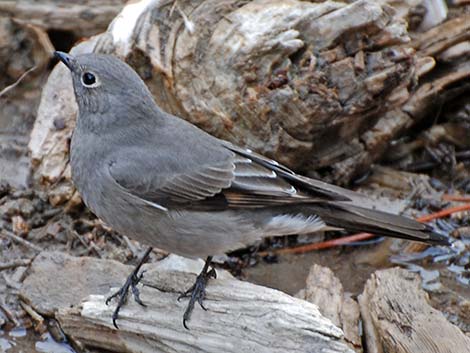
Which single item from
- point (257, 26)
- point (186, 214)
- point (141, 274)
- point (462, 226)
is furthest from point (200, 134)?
point (462, 226)

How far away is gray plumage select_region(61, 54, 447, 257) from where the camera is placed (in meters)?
6.21

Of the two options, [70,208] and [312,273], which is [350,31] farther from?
[70,208]

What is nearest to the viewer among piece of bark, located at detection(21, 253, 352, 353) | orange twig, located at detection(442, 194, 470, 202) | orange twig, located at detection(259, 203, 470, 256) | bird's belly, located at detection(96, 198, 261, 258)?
piece of bark, located at detection(21, 253, 352, 353)

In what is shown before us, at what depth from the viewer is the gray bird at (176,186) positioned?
6.21 meters

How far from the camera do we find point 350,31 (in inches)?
306

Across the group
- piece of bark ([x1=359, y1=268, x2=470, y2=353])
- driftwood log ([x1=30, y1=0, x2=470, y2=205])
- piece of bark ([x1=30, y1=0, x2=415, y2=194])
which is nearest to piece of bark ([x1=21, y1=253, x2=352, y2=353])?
piece of bark ([x1=359, y1=268, x2=470, y2=353])

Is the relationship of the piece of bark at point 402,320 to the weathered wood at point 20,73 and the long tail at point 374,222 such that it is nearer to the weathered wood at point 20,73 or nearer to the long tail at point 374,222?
the long tail at point 374,222

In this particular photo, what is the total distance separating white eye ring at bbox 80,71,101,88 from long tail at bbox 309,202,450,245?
1835 millimetres

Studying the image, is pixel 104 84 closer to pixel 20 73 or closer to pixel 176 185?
pixel 176 185

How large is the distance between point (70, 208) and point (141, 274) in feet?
5.51

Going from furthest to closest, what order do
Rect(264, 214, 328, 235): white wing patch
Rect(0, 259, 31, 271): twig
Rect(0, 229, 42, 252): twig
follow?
Rect(0, 229, 42, 252): twig → Rect(0, 259, 31, 271): twig → Rect(264, 214, 328, 235): white wing patch

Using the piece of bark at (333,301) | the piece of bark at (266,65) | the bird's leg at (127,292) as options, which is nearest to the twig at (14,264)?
the piece of bark at (266,65)

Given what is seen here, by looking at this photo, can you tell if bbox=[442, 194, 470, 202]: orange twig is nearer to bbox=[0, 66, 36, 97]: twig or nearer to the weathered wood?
the weathered wood

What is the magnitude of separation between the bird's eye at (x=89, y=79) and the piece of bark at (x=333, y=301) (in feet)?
7.57
